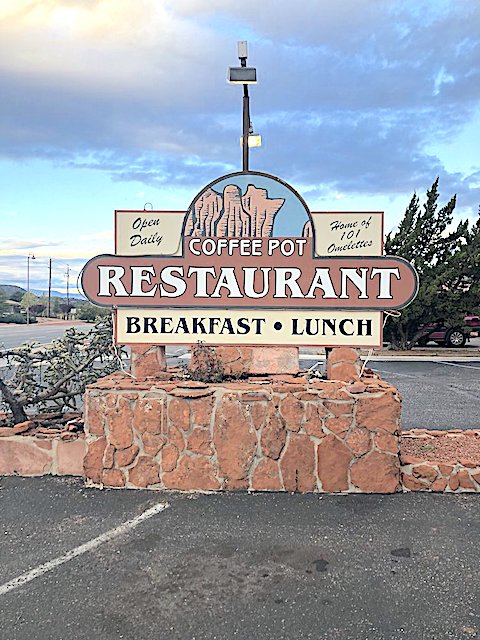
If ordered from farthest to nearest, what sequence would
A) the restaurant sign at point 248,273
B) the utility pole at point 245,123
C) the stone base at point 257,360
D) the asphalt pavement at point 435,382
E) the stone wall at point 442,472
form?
the asphalt pavement at point 435,382 → the utility pole at point 245,123 → the stone base at point 257,360 → the restaurant sign at point 248,273 → the stone wall at point 442,472

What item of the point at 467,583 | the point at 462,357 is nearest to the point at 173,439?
the point at 467,583

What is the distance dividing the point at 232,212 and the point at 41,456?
3432 mm

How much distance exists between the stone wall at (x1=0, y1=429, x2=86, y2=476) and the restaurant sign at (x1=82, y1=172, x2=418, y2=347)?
53.0 inches

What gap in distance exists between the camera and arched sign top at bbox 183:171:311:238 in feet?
19.9

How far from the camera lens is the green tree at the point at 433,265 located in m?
20.2

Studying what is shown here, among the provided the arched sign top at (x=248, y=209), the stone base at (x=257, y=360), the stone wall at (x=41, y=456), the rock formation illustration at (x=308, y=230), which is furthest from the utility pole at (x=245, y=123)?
the stone wall at (x=41, y=456)

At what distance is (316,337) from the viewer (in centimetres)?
605

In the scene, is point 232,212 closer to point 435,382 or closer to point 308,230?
point 308,230

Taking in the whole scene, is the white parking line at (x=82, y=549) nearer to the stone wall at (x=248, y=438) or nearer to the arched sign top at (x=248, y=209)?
the stone wall at (x=248, y=438)

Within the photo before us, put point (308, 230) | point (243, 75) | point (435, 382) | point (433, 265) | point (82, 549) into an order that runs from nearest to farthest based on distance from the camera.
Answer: point (82, 549), point (308, 230), point (243, 75), point (435, 382), point (433, 265)

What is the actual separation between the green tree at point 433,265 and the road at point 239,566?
15976 millimetres

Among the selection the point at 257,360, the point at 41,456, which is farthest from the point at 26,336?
the point at 257,360

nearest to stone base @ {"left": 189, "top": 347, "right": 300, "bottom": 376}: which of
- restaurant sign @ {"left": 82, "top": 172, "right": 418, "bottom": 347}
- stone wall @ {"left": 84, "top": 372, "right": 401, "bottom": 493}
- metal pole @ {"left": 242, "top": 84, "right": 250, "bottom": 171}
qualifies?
restaurant sign @ {"left": 82, "top": 172, "right": 418, "bottom": 347}

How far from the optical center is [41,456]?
590cm
